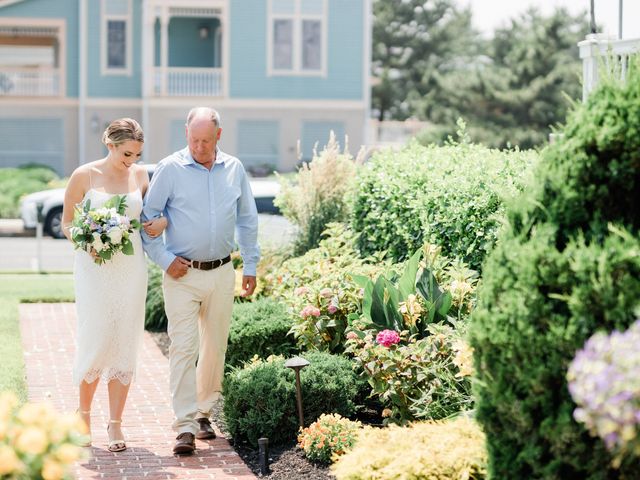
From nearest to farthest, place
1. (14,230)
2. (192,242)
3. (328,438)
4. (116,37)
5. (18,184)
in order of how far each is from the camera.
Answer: (328,438) → (192,242) → (14,230) → (18,184) → (116,37)

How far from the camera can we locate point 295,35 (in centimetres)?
3234

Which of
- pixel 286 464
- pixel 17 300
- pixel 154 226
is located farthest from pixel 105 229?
pixel 17 300

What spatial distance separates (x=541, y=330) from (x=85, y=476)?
3057 millimetres

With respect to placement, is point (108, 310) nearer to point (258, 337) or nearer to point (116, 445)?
point (116, 445)

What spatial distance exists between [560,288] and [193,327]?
10.9 ft

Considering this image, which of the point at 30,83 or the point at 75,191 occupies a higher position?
the point at 30,83

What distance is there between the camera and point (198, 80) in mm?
32406

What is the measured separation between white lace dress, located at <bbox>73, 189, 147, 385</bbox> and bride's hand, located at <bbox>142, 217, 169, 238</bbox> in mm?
85

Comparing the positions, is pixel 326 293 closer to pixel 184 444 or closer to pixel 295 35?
pixel 184 444

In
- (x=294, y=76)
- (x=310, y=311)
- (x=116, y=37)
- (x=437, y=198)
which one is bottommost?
(x=310, y=311)

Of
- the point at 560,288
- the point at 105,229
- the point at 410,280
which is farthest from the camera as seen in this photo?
the point at 410,280

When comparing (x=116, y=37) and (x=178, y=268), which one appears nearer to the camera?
(x=178, y=268)

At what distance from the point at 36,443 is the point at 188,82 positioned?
29607mm

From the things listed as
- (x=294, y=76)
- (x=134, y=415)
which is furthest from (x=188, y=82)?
(x=134, y=415)
